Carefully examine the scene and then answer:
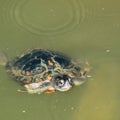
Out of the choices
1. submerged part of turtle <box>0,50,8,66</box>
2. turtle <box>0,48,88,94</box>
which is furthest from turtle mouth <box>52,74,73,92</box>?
submerged part of turtle <box>0,50,8,66</box>

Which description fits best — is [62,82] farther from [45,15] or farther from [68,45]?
[45,15]

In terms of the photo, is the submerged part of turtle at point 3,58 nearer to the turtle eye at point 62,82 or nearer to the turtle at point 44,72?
the turtle at point 44,72

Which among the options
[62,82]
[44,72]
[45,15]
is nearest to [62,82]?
[62,82]

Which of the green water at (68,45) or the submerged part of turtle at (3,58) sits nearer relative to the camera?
the green water at (68,45)

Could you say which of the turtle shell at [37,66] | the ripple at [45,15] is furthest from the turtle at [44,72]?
the ripple at [45,15]

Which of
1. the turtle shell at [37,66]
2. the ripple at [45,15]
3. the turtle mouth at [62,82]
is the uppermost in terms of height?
the ripple at [45,15]

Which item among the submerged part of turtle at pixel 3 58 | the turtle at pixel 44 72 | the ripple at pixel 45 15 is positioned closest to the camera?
the turtle at pixel 44 72
